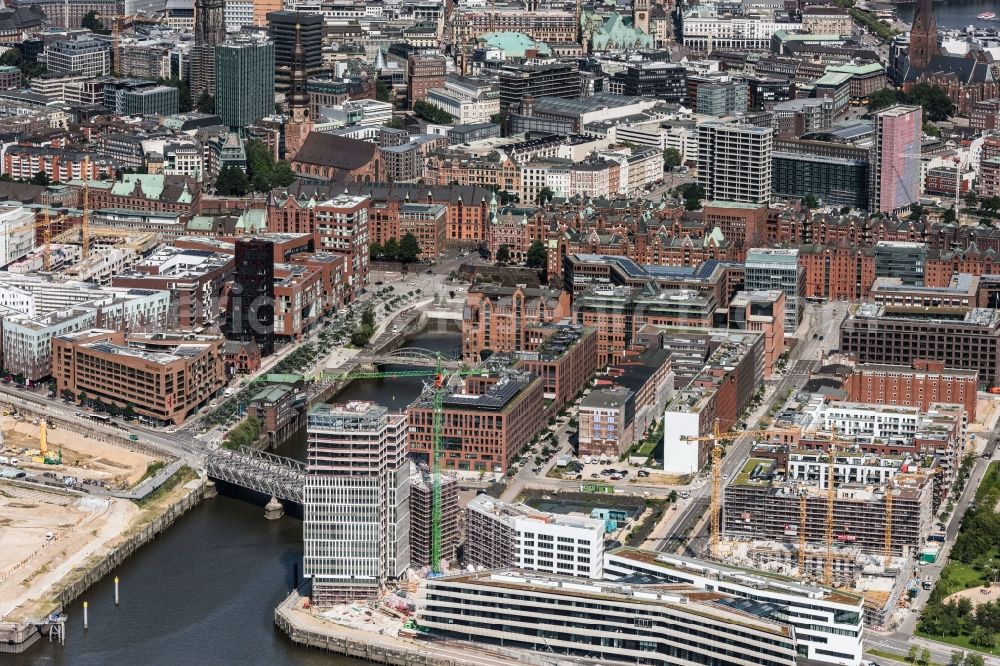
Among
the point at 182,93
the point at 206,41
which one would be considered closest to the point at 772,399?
the point at 182,93

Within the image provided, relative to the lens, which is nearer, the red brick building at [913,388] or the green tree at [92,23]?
the red brick building at [913,388]

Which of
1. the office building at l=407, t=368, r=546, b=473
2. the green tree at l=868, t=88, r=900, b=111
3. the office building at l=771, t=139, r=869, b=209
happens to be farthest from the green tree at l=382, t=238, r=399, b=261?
the green tree at l=868, t=88, r=900, b=111

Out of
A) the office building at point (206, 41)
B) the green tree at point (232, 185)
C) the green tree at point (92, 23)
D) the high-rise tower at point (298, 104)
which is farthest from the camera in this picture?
the green tree at point (92, 23)

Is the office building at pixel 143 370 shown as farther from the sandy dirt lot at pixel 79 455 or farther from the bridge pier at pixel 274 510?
the bridge pier at pixel 274 510

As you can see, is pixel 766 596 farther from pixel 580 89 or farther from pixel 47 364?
pixel 580 89

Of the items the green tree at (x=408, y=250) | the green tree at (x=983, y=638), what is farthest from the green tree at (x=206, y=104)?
the green tree at (x=983, y=638)

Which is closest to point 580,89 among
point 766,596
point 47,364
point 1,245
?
point 1,245
